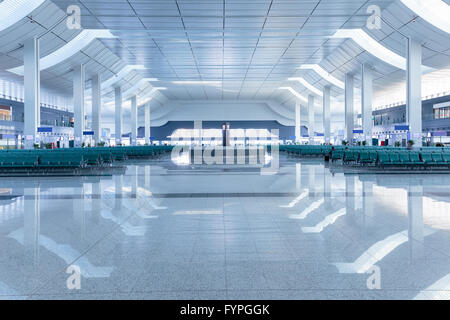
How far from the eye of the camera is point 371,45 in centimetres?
2744

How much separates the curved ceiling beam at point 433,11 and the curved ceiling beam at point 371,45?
5701mm

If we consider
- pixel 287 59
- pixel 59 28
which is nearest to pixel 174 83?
pixel 287 59

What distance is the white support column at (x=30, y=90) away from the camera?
21297mm

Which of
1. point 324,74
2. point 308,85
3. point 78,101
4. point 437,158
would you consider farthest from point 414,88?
point 308,85

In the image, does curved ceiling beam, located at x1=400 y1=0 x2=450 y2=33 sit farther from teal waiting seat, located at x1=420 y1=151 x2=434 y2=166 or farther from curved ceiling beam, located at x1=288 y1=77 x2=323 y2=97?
curved ceiling beam, located at x1=288 y1=77 x2=323 y2=97

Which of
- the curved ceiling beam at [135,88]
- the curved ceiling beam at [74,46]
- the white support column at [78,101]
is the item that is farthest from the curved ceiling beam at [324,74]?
the white support column at [78,101]

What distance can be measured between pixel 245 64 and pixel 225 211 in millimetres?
30742

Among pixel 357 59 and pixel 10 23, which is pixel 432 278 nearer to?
pixel 10 23

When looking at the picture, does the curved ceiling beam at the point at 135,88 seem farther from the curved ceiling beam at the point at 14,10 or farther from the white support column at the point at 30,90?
the curved ceiling beam at the point at 14,10

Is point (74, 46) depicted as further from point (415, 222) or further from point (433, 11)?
point (415, 222)

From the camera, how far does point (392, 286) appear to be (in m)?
3.24

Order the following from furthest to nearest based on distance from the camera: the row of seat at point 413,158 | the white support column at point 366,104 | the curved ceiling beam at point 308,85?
1. the curved ceiling beam at point 308,85
2. the white support column at point 366,104
3. the row of seat at point 413,158

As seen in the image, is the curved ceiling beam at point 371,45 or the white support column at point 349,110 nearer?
the curved ceiling beam at point 371,45

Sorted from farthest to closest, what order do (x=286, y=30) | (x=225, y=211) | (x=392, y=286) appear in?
(x=286, y=30) → (x=225, y=211) → (x=392, y=286)
